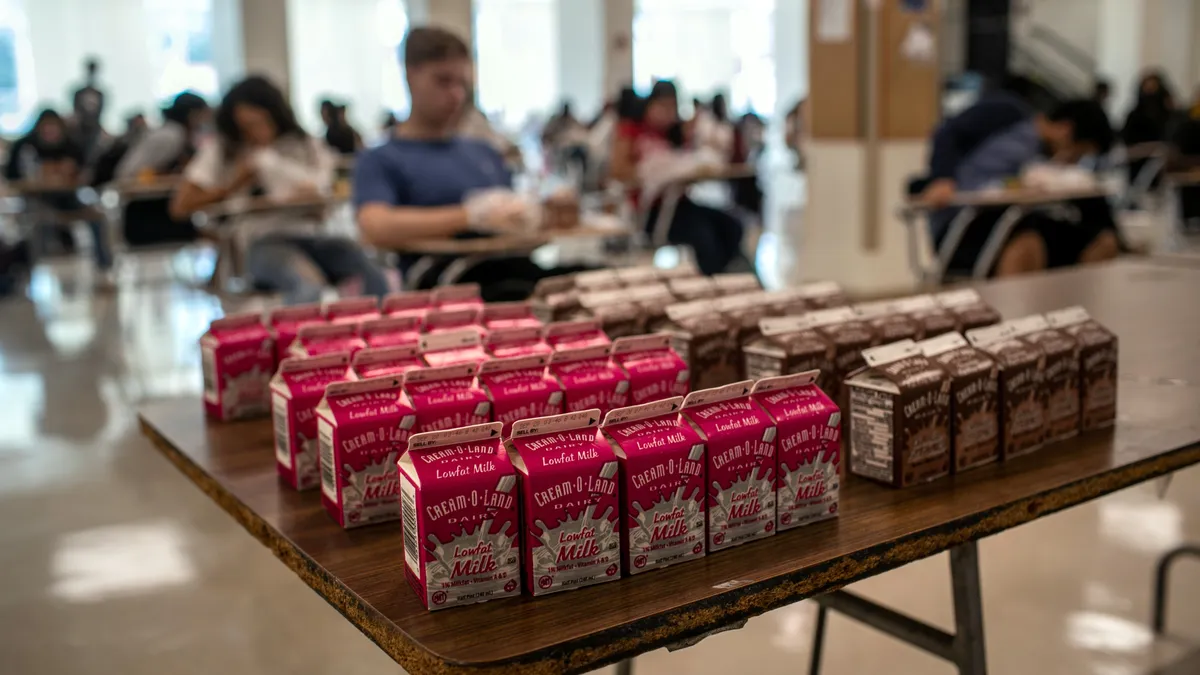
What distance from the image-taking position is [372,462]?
1.14 meters

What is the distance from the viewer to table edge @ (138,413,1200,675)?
890 millimetres

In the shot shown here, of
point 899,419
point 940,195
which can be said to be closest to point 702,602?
point 899,419

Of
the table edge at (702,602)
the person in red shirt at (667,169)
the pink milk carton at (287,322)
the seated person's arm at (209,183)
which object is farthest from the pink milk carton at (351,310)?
the person in red shirt at (667,169)

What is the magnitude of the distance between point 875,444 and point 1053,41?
1845 centimetres

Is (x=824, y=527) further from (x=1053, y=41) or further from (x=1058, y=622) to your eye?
(x=1053, y=41)

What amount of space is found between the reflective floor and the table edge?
3.81 ft

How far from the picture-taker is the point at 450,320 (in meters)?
1.60

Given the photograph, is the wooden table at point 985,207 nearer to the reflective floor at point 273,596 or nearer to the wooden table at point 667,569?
the reflective floor at point 273,596

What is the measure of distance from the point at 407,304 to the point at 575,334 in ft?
1.30

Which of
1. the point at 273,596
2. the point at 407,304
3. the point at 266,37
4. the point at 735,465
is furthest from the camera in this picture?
the point at 266,37

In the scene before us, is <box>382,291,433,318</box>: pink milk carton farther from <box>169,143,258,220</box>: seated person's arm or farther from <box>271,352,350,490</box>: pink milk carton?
<box>169,143,258,220</box>: seated person's arm

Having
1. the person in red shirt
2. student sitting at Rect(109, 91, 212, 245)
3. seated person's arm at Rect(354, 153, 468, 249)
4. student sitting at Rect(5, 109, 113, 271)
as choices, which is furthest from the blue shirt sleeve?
student sitting at Rect(5, 109, 113, 271)

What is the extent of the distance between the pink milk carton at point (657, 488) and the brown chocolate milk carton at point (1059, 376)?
0.52 meters

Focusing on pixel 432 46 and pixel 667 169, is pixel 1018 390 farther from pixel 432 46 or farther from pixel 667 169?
pixel 667 169
